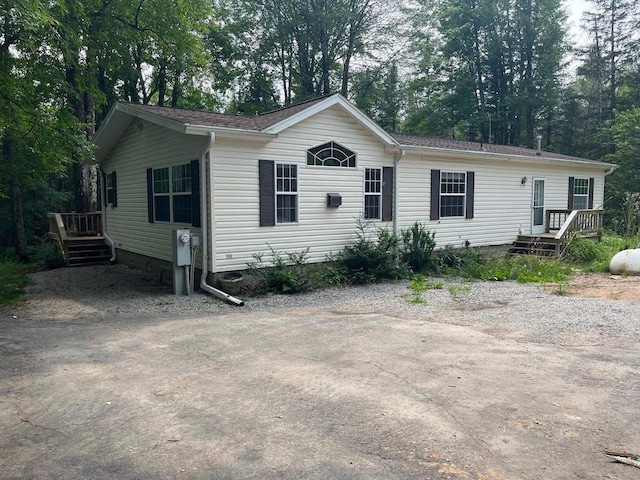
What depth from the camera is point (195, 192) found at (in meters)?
9.70

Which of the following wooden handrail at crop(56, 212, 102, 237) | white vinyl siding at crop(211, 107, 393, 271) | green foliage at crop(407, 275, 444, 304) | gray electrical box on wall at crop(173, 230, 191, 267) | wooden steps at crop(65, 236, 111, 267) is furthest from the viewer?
wooden handrail at crop(56, 212, 102, 237)

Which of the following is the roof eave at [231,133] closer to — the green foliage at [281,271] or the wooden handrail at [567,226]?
the green foliage at [281,271]

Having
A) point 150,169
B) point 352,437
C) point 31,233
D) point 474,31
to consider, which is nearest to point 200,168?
point 150,169

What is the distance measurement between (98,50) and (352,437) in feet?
54.5

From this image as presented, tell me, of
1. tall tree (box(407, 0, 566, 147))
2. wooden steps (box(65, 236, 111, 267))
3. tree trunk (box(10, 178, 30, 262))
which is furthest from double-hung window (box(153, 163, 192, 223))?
tall tree (box(407, 0, 566, 147))

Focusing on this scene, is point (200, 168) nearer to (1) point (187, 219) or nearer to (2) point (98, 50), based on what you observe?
(1) point (187, 219)

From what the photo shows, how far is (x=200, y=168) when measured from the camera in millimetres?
9461

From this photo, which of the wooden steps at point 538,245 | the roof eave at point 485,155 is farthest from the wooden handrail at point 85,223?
the wooden steps at point 538,245

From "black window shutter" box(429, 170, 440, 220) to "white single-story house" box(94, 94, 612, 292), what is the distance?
41mm

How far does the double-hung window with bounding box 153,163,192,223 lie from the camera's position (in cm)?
1026

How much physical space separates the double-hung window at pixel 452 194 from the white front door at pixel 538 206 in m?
3.46

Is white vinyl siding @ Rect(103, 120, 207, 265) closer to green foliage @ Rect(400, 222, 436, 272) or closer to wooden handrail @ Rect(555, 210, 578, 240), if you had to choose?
green foliage @ Rect(400, 222, 436, 272)

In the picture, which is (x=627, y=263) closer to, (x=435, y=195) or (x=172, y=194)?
(x=435, y=195)

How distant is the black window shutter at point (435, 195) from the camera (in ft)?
42.9
